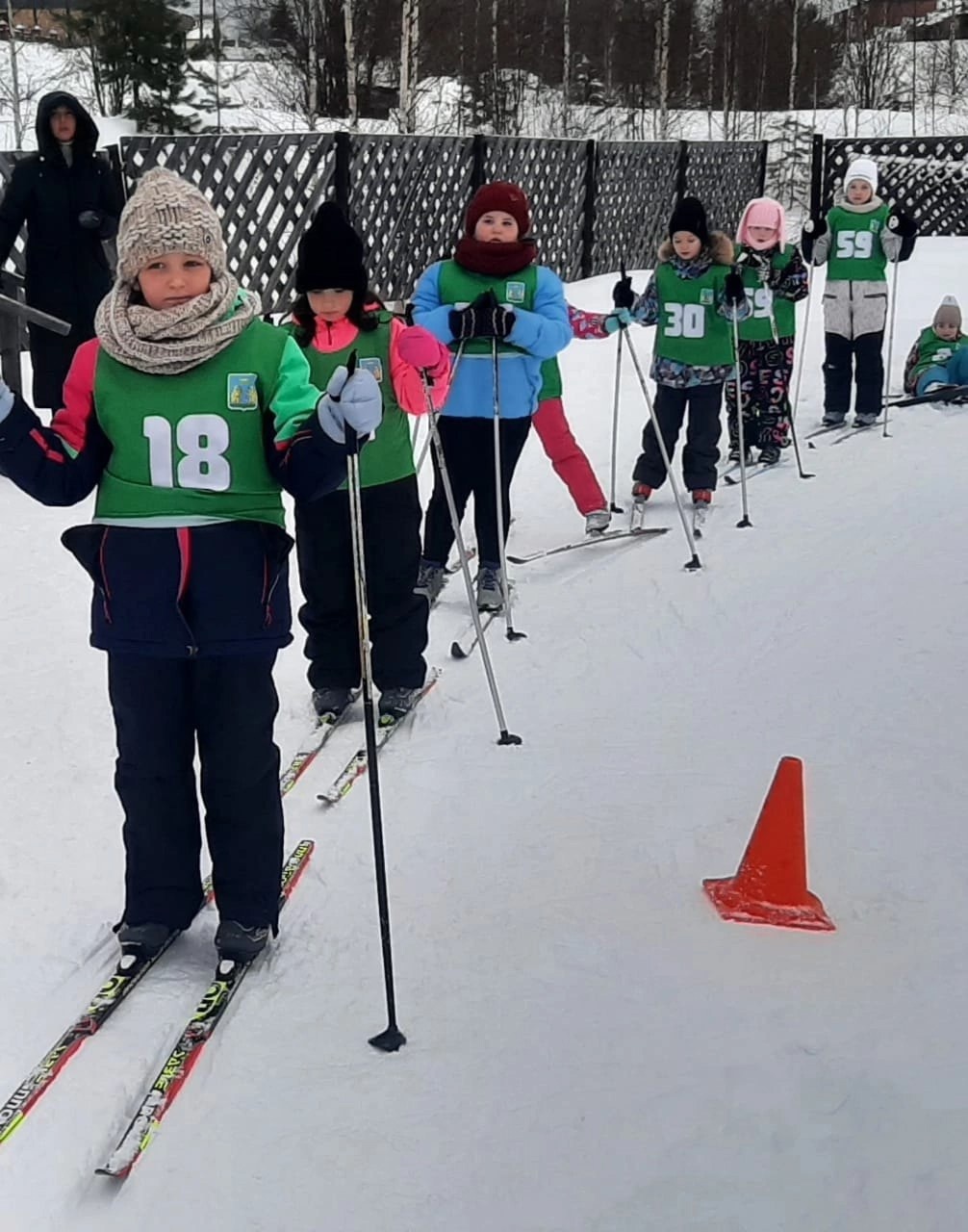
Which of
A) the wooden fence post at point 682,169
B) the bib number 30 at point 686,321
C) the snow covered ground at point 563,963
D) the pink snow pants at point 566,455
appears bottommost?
the snow covered ground at point 563,963

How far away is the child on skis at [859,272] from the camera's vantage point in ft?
25.5

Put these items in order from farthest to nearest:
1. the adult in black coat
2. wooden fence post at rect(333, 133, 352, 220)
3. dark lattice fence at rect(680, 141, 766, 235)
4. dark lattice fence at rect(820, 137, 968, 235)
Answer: dark lattice fence at rect(820, 137, 968, 235)
dark lattice fence at rect(680, 141, 766, 235)
wooden fence post at rect(333, 133, 352, 220)
the adult in black coat

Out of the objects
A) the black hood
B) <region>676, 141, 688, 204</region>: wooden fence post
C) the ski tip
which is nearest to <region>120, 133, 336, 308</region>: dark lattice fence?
the black hood

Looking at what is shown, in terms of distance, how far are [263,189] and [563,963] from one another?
885 centimetres

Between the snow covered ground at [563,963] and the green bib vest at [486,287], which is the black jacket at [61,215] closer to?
the snow covered ground at [563,963]

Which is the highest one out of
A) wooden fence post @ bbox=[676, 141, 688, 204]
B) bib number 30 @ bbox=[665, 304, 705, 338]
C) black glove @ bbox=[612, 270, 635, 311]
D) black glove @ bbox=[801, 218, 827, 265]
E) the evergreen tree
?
the evergreen tree

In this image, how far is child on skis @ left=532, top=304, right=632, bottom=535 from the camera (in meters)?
5.64

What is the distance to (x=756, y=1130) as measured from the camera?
224 centimetres

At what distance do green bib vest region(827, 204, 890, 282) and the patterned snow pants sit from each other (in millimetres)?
983

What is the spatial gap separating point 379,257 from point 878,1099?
10131 mm

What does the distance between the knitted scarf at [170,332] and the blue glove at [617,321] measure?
331cm

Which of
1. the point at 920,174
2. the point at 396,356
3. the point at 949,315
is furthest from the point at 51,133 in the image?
the point at 920,174

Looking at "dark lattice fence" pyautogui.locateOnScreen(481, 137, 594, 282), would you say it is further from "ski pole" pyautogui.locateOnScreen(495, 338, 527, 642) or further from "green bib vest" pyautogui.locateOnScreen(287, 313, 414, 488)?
"green bib vest" pyautogui.locateOnScreen(287, 313, 414, 488)

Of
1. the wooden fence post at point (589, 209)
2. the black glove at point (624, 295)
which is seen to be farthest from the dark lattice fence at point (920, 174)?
the black glove at point (624, 295)
